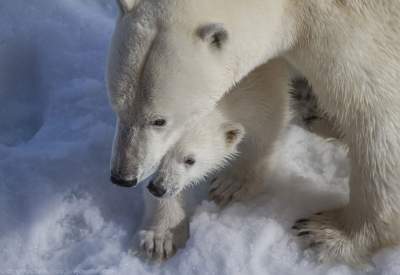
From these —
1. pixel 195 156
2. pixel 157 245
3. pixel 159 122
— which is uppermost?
pixel 159 122

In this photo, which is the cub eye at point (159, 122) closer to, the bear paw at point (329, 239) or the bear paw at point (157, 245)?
the bear paw at point (157, 245)

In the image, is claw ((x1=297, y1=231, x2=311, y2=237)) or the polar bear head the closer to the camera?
the polar bear head

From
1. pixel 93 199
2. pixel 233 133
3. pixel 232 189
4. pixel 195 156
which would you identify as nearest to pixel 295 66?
pixel 233 133

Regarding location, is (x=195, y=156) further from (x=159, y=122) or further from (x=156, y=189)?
(x=159, y=122)

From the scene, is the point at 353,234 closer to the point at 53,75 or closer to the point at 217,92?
the point at 217,92

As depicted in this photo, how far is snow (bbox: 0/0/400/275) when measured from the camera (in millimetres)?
2844

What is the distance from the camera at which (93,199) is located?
312 centimetres

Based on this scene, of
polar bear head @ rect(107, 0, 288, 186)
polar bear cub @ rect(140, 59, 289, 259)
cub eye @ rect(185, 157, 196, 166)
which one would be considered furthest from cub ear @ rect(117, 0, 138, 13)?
cub eye @ rect(185, 157, 196, 166)

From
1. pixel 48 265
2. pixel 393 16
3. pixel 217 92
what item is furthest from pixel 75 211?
pixel 393 16

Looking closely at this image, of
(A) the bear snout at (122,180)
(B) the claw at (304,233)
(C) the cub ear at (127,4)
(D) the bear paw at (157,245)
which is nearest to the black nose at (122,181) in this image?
(A) the bear snout at (122,180)

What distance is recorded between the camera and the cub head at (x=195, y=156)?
9.10 feet

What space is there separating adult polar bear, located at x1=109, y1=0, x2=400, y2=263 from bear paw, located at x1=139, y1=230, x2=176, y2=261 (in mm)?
463

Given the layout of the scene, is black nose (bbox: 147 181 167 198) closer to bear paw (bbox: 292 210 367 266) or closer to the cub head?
the cub head

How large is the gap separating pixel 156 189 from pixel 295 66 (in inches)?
27.1
